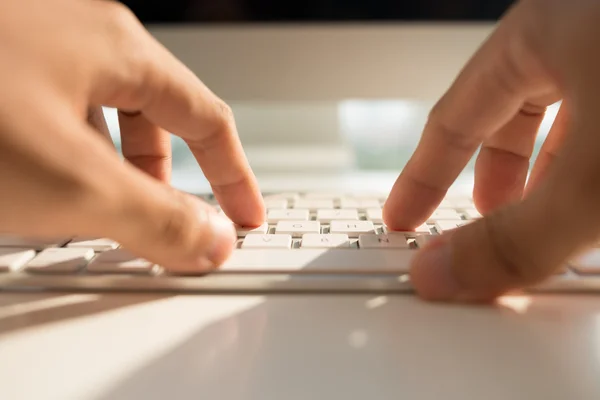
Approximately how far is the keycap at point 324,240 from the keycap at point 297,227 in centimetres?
1

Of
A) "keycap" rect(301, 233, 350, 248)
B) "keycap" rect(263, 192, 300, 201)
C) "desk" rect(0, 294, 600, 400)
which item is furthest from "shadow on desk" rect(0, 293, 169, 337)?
"keycap" rect(263, 192, 300, 201)

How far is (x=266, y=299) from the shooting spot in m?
0.29

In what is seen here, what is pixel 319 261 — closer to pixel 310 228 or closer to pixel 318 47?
pixel 310 228

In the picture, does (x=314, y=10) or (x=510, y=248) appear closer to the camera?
(x=510, y=248)

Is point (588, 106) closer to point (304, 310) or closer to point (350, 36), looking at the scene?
point (304, 310)

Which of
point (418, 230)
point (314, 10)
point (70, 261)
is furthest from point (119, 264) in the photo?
point (314, 10)

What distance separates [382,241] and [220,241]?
12 cm

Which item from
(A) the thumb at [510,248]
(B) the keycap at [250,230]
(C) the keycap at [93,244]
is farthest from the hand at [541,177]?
(C) the keycap at [93,244]

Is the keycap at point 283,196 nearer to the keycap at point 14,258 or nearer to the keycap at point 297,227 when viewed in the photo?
the keycap at point 297,227

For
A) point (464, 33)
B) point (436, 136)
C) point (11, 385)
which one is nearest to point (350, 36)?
point (464, 33)

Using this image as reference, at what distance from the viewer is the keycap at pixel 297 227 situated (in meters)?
0.38

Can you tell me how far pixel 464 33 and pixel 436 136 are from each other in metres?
0.31

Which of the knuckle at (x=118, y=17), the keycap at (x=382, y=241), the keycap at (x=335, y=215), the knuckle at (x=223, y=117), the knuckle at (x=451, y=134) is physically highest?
the knuckle at (x=118, y=17)

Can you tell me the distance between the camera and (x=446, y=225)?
0.40 m
